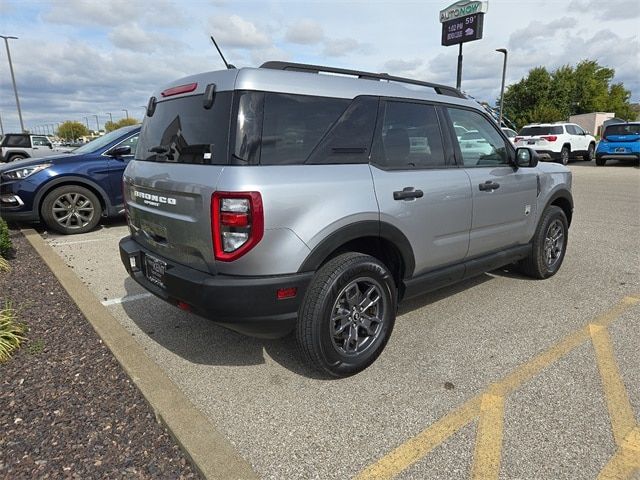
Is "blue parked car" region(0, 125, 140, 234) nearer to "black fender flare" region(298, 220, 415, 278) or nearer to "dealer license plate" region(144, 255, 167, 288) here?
"dealer license plate" region(144, 255, 167, 288)

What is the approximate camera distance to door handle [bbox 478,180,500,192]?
3.67 metres

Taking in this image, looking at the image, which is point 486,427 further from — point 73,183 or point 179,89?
point 73,183

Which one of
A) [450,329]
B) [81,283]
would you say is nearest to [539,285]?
[450,329]

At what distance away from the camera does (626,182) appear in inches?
528

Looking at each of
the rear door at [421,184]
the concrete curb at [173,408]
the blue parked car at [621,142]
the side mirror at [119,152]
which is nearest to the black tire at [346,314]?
the rear door at [421,184]

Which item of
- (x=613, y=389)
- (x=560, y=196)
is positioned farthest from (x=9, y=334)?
(x=560, y=196)

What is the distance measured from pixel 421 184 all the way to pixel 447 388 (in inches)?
53.5

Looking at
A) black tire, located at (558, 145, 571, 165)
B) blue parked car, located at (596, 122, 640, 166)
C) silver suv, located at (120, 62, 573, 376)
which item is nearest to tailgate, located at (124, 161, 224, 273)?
silver suv, located at (120, 62, 573, 376)

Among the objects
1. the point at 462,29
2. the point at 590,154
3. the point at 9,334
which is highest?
the point at 462,29

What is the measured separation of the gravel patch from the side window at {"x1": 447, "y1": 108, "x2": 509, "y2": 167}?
2.91 m

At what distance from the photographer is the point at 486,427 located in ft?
7.96

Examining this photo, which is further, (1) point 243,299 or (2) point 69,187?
(2) point 69,187

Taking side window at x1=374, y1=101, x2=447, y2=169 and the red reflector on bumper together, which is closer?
the red reflector on bumper

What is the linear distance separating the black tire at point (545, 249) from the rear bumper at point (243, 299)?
2.94 m
